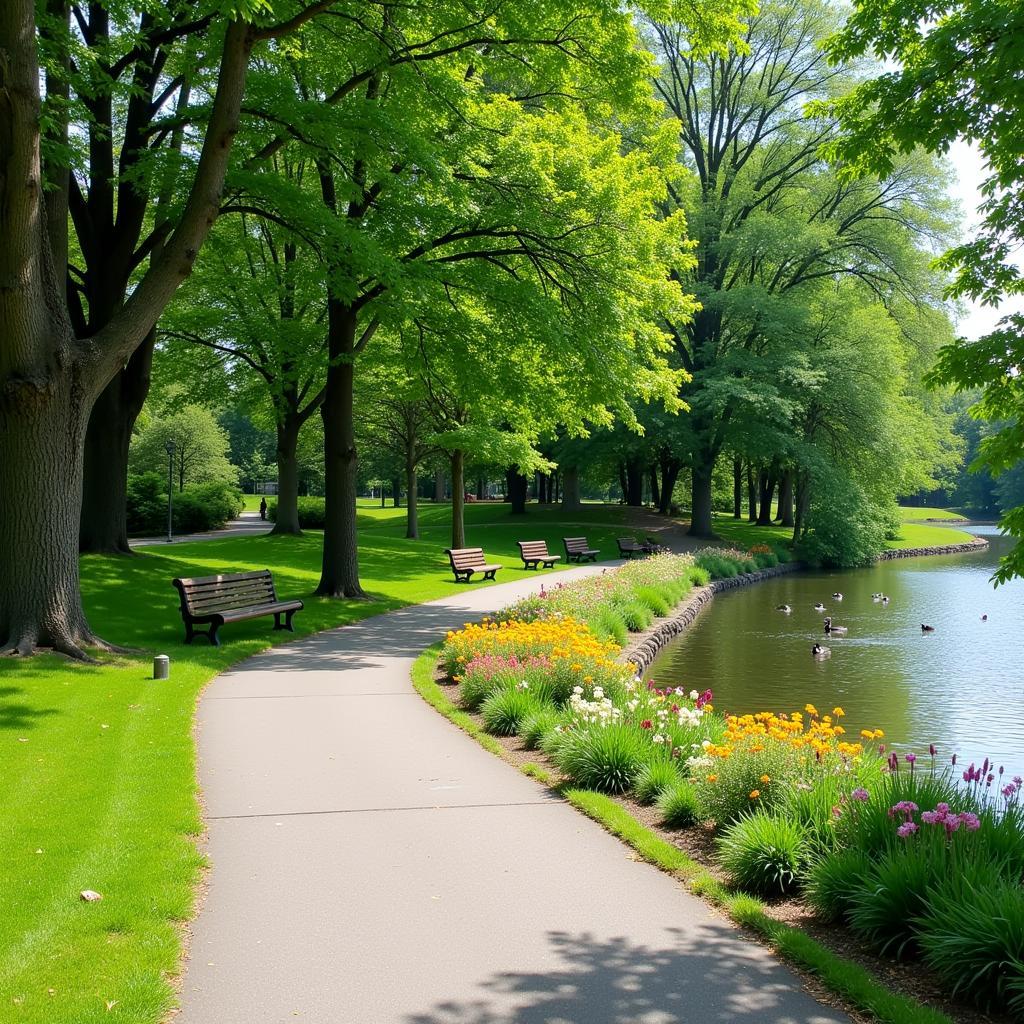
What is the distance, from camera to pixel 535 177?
55.7 ft

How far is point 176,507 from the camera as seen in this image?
3909 cm

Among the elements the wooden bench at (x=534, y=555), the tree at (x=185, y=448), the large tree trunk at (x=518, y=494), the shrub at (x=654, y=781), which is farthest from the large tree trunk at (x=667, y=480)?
the shrub at (x=654, y=781)

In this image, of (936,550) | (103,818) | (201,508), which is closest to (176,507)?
(201,508)

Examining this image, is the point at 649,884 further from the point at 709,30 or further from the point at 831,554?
the point at 831,554

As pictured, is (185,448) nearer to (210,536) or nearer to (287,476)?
(210,536)

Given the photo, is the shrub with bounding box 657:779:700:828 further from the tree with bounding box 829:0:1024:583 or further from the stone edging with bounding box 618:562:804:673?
the stone edging with bounding box 618:562:804:673

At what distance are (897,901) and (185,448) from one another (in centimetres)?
5649

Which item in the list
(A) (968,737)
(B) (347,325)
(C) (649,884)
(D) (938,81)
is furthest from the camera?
(B) (347,325)

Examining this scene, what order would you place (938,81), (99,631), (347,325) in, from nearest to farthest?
(938,81), (99,631), (347,325)

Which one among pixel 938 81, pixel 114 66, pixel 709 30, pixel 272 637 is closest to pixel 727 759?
pixel 938 81

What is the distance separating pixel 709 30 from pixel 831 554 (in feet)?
89.3

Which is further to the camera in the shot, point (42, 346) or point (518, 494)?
point (518, 494)

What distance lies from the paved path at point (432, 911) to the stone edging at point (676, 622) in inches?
270

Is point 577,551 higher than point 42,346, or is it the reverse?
point 42,346
